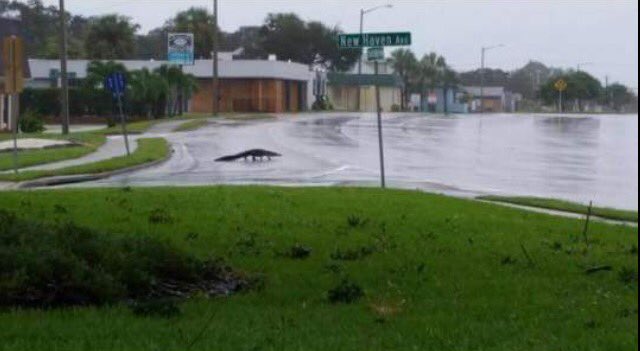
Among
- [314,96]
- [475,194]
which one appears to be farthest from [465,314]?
[314,96]

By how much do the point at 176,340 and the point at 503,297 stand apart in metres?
3.16

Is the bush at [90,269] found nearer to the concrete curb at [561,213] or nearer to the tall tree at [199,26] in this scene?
the concrete curb at [561,213]

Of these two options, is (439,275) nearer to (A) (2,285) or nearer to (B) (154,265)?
(B) (154,265)

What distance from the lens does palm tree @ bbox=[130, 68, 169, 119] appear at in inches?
2584

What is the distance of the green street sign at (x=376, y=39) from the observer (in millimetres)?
17811

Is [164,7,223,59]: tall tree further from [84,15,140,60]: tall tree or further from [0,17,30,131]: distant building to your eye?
[0,17,30,131]: distant building

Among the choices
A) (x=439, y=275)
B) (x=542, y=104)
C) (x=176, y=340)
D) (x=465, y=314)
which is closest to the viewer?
(x=176, y=340)

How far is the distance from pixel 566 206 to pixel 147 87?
49.2 m

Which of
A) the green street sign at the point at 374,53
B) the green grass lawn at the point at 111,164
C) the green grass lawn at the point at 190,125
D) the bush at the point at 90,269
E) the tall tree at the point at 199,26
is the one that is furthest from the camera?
the tall tree at the point at 199,26

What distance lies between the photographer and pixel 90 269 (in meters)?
8.88

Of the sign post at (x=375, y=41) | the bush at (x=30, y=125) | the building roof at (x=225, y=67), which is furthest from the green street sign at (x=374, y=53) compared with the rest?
the building roof at (x=225, y=67)

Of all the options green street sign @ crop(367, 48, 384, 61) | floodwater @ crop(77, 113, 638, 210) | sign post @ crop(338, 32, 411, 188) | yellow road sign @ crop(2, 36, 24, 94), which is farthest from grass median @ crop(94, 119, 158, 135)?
green street sign @ crop(367, 48, 384, 61)

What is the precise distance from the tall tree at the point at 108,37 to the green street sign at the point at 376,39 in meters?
77.2

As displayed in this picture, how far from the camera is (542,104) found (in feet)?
438
